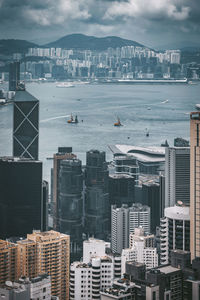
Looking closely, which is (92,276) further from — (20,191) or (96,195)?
(96,195)

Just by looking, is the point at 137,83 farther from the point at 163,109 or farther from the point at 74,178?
the point at 74,178

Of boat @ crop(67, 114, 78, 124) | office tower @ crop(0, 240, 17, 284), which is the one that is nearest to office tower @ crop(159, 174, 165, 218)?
boat @ crop(67, 114, 78, 124)

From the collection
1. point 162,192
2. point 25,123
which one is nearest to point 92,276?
point 162,192

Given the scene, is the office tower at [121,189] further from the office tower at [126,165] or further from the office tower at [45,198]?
the office tower at [45,198]

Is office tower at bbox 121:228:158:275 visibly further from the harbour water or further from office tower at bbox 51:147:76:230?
the harbour water

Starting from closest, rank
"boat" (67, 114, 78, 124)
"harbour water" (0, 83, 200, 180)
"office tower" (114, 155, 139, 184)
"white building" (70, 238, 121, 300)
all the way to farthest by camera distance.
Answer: "white building" (70, 238, 121, 300) → "harbour water" (0, 83, 200, 180) → "boat" (67, 114, 78, 124) → "office tower" (114, 155, 139, 184)
